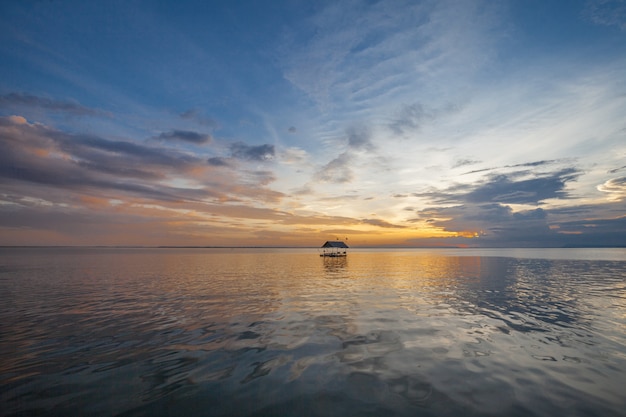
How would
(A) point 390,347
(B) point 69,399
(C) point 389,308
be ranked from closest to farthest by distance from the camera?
(B) point 69,399
(A) point 390,347
(C) point 389,308

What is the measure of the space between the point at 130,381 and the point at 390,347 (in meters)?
10.3

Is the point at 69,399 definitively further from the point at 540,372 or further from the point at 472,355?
the point at 540,372

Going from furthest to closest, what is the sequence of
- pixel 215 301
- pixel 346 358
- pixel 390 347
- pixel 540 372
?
pixel 215 301, pixel 390 347, pixel 346 358, pixel 540 372

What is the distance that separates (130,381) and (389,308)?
16755mm

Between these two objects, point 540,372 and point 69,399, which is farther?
point 540,372

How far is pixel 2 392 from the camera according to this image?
29.7 ft

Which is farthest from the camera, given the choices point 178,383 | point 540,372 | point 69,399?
point 540,372

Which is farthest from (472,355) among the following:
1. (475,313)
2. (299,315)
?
(299,315)

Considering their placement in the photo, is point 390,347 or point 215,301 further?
point 215,301

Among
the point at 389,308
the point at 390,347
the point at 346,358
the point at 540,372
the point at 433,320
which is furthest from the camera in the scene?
the point at 389,308

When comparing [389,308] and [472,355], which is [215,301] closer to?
[389,308]

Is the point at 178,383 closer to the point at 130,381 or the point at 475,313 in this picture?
the point at 130,381

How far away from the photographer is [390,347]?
43.6ft

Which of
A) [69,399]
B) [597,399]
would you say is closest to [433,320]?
[597,399]
